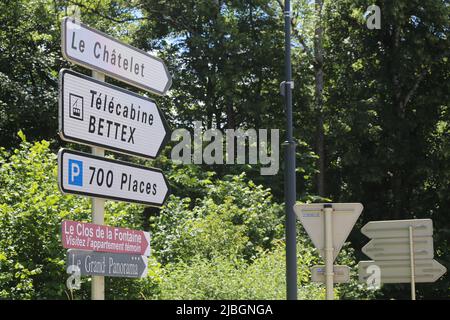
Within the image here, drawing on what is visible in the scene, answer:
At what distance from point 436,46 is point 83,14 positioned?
1290 cm

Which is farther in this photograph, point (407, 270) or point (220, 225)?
point (220, 225)

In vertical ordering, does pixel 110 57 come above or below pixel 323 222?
above

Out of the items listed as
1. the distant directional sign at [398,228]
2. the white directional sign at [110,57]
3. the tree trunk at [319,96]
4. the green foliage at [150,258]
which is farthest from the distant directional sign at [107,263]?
the tree trunk at [319,96]

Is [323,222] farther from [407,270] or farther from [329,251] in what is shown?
[407,270]

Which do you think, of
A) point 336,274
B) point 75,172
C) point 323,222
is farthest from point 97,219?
point 336,274

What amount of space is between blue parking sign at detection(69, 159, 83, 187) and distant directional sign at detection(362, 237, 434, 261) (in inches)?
190

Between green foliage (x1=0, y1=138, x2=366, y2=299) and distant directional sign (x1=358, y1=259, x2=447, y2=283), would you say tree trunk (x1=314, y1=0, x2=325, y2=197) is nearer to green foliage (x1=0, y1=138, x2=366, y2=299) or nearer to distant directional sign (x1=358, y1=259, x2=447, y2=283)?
green foliage (x1=0, y1=138, x2=366, y2=299)

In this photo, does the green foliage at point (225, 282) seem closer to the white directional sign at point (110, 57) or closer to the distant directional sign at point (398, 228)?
the distant directional sign at point (398, 228)

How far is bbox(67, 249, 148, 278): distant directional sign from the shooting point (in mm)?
6746

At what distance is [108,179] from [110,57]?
1.18 metres

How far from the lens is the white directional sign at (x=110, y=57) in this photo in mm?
7044

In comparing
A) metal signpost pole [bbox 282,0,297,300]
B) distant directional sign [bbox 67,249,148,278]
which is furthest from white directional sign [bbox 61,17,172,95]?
metal signpost pole [bbox 282,0,297,300]

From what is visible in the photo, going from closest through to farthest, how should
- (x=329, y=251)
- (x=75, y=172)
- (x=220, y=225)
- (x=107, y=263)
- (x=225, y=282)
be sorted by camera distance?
(x=75, y=172) → (x=107, y=263) → (x=329, y=251) → (x=225, y=282) → (x=220, y=225)

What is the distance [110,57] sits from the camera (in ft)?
24.5
